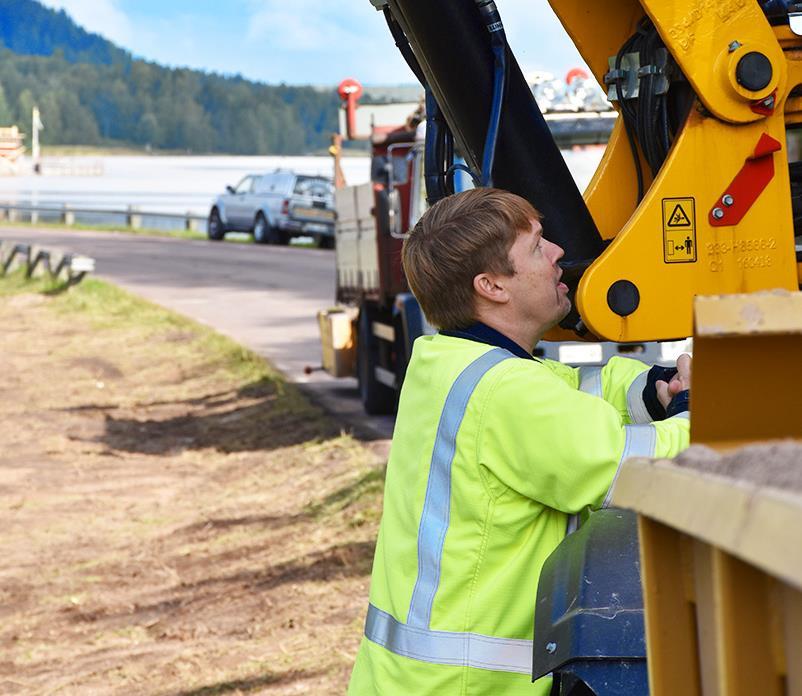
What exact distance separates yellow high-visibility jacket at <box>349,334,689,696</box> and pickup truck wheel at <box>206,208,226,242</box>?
117 ft

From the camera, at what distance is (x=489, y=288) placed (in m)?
2.69

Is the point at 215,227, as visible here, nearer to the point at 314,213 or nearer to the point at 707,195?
the point at 314,213

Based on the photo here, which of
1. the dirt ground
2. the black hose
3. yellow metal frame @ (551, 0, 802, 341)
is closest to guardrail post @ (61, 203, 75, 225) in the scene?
the dirt ground

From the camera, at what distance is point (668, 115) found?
3.96 metres

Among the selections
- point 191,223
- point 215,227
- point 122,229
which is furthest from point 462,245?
point 122,229

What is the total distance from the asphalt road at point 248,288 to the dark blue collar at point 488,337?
8.72m

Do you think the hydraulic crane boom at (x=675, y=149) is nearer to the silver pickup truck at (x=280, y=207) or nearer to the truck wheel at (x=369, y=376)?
the truck wheel at (x=369, y=376)

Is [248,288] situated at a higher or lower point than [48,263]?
lower

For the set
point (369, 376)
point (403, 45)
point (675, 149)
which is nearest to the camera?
point (675, 149)

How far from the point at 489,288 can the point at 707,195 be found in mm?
1355

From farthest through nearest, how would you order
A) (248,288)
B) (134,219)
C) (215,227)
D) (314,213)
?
1. (134,219)
2. (215,227)
3. (314,213)
4. (248,288)

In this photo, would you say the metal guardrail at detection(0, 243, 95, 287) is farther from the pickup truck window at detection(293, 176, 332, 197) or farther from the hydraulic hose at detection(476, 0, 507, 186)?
the hydraulic hose at detection(476, 0, 507, 186)

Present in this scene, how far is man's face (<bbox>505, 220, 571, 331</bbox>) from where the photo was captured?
2.71m

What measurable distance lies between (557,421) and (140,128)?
141930mm
